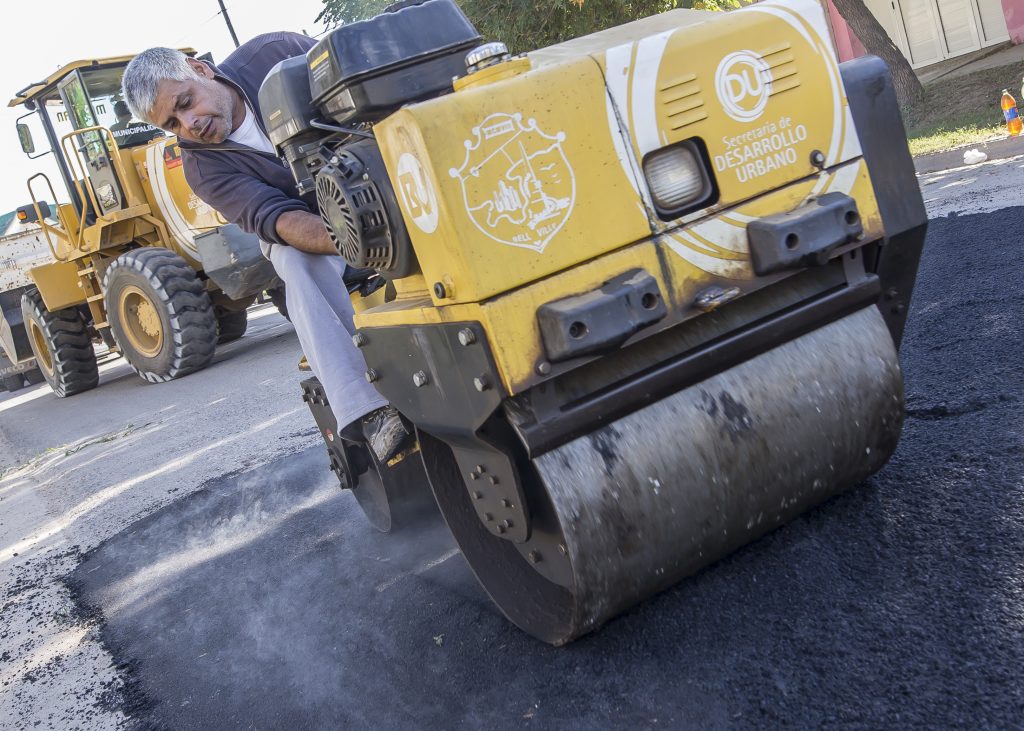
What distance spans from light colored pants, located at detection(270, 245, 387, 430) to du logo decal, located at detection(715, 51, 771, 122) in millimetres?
1393

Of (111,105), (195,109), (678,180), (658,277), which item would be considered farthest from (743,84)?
(111,105)

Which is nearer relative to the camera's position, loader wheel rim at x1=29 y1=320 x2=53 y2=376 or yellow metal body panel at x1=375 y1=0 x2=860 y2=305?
yellow metal body panel at x1=375 y1=0 x2=860 y2=305

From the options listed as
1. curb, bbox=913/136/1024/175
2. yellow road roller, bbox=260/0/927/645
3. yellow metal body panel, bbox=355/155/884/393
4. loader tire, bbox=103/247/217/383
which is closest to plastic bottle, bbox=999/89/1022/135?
curb, bbox=913/136/1024/175

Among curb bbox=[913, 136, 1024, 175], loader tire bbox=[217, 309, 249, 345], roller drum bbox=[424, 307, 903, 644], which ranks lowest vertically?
curb bbox=[913, 136, 1024, 175]

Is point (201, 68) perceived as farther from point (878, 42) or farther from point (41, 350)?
point (878, 42)

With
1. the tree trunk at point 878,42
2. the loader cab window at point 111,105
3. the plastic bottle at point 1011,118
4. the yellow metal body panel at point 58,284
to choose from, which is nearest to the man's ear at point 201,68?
the loader cab window at point 111,105

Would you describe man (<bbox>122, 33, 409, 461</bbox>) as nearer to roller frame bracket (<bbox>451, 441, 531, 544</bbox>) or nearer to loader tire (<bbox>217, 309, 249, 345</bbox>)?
roller frame bracket (<bbox>451, 441, 531, 544</bbox>)

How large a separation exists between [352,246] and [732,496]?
1.06 m

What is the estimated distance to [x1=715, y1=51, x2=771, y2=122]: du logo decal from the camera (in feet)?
7.25

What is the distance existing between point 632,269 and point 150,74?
2.09 m

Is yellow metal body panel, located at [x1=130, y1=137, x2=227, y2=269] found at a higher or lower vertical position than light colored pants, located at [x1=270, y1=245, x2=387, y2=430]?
higher

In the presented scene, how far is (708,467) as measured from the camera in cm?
221

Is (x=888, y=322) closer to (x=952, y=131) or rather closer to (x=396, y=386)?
(x=396, y=386)

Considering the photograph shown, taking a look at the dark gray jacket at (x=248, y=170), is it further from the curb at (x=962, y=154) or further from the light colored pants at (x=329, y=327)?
the curb at (x=962, y=154)
